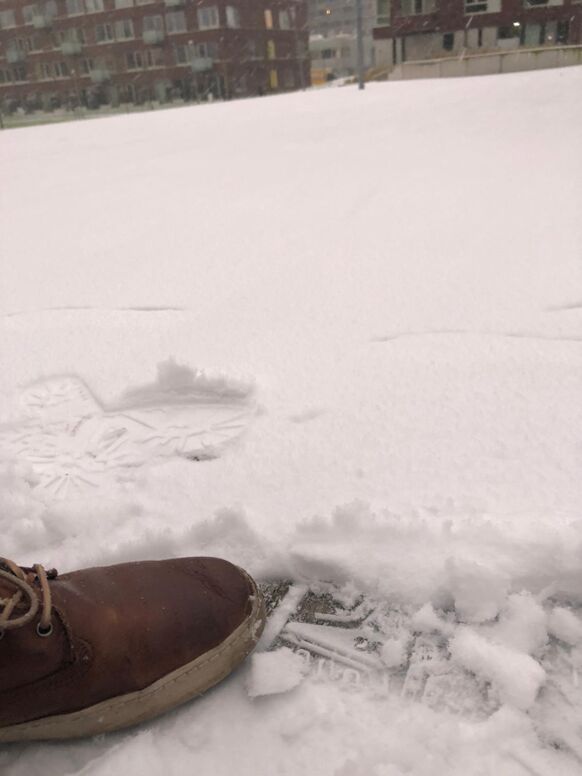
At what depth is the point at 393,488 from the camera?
129 centimetres

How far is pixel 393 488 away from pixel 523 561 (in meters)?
0.32

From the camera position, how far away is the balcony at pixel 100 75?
76.7ft

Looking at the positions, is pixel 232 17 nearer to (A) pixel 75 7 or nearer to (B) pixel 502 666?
(A) pixel 75 7

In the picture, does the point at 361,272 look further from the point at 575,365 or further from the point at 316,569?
the point at 316,569

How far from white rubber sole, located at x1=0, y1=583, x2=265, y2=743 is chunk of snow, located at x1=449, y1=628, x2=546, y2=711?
1.17ft

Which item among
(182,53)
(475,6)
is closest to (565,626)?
Answer: (475,6)

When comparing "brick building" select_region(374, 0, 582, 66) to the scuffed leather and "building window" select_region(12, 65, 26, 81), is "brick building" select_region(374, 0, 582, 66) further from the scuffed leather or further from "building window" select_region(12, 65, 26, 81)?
the scuffed leather

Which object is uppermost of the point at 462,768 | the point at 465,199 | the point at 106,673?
the point at 465,199

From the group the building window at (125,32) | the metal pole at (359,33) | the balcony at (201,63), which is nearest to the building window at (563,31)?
the metal pole at (359,33)

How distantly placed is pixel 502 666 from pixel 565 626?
0.14 metres

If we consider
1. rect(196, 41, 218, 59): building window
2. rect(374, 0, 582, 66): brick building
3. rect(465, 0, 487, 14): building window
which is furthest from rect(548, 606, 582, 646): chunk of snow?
rect(196, 41, 218, 59): building window

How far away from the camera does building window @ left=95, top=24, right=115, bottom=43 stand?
23125mm

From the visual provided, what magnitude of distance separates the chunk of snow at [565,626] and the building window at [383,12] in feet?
70.7

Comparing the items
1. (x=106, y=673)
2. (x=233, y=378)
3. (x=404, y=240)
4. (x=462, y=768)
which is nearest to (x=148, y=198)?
(x=404, y=240)
